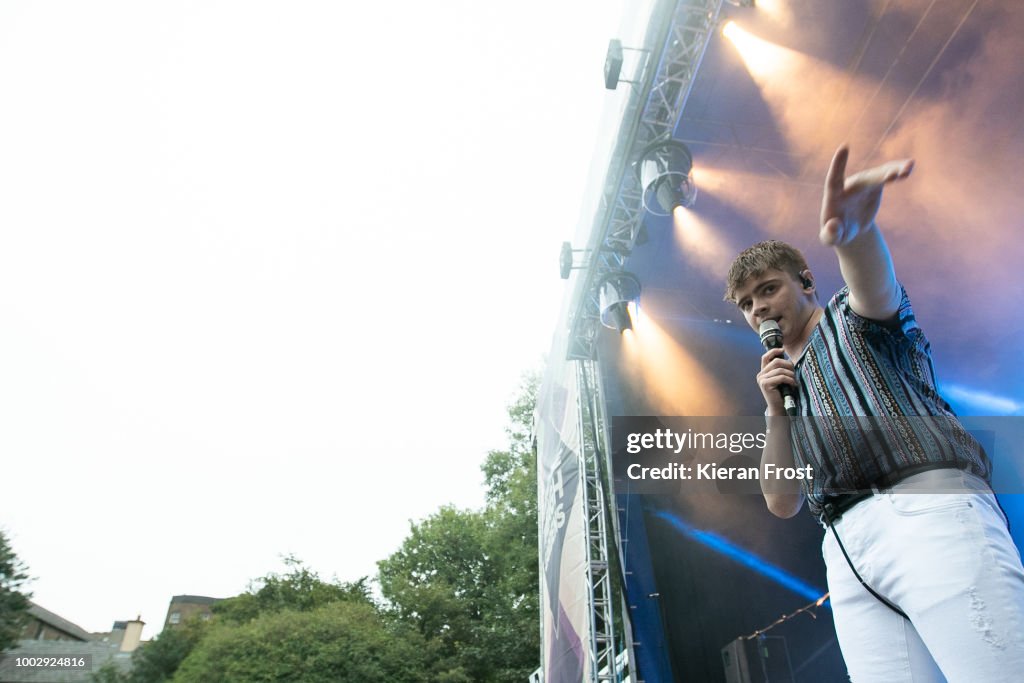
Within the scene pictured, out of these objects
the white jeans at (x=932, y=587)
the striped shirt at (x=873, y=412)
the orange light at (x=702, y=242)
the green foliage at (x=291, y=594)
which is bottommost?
the white jeans at (x=932, y=587)

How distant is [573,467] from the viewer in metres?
5.00

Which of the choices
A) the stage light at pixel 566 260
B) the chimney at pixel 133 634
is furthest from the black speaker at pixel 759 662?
the chimney at pixel 133 634

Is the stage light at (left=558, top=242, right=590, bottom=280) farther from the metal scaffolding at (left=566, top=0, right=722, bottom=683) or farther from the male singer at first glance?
the male singer

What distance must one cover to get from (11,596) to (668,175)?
1658cm

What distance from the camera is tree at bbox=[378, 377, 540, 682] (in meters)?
11.1

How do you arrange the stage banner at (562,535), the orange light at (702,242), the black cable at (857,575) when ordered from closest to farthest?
the black cable at (857,575), the stage banner at (562,535), the orange light at (702,242)

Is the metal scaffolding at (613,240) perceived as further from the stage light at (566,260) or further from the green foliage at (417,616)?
the green foliage at (417,616)

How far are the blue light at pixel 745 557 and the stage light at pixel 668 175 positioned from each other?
2.68 m

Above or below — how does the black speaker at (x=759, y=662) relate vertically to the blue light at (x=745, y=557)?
below

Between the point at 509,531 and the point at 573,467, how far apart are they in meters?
8.51

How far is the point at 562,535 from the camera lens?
498 centimetres

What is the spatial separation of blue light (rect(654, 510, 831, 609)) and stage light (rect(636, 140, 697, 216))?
8.79 feet

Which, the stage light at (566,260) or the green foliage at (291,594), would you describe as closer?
the stage light at (566,260)

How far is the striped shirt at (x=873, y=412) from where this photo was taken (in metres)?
0.78
